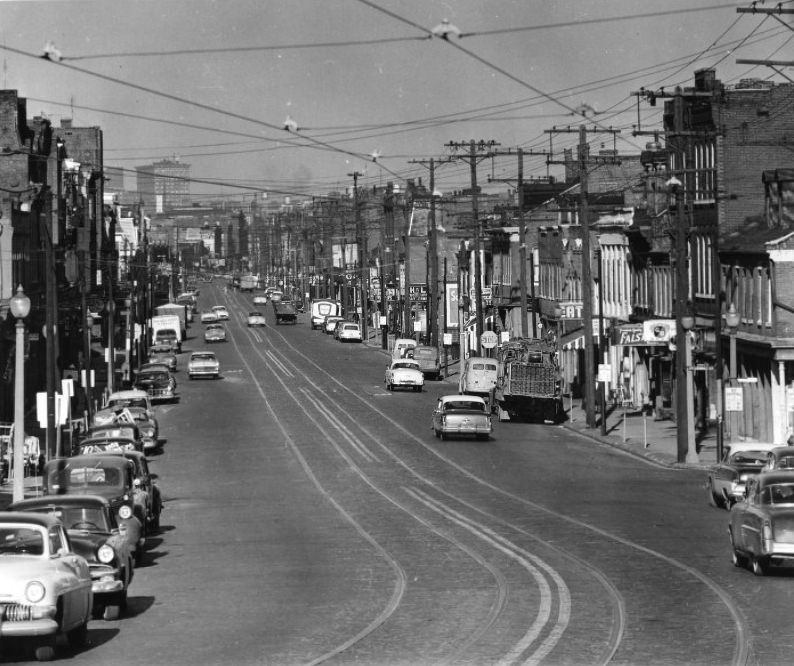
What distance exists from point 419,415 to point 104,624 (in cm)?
4518

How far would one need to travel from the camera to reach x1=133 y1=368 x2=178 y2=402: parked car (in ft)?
236

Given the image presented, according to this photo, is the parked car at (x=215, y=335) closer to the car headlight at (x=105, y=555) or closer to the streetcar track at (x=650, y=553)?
the streetcar track at (x=650, y=553)

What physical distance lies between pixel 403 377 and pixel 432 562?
51850mm

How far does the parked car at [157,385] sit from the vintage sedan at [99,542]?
4919cm

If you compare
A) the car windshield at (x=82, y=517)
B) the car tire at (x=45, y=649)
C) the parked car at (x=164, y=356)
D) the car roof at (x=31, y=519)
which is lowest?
the car tire at (x=45, y=649)

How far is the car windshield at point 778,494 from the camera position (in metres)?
24.1

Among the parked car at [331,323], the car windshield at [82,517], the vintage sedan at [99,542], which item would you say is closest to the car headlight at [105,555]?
the vintage sedan at [99,542]

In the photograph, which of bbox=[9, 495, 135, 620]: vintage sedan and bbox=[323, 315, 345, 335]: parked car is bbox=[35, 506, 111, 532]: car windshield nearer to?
bbox=[9, 495, 135, 620]: vintage sedan

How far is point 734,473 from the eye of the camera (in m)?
34.5

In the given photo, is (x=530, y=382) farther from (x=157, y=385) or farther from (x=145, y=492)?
(x=145, y=492)

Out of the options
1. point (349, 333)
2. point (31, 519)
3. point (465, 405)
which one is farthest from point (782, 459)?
point (349, 333)

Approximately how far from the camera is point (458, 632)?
1844 cm

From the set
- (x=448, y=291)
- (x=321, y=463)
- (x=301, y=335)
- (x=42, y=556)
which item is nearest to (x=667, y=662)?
(x=42, y=556)

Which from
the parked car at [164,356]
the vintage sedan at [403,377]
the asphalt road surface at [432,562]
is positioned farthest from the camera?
the parked car at [164,356]
